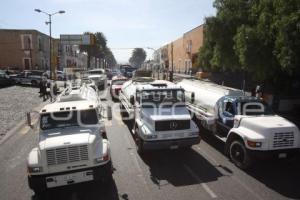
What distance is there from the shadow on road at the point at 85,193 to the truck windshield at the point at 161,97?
13.7ft

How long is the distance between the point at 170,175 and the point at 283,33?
8523 millimetres

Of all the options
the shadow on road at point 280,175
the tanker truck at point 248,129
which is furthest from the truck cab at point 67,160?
the shadow on road at point 280,175

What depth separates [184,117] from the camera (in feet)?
32.4

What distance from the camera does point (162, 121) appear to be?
9.55 metres

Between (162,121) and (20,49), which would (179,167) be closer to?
(162,121)

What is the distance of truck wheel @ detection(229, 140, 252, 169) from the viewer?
340 inches

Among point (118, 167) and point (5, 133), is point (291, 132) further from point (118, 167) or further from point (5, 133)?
point (5, 133)

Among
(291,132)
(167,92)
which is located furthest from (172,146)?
(291,132)

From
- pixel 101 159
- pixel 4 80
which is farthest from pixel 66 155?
pixel 4 80

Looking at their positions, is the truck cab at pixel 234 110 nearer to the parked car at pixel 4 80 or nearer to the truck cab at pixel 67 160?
the truck cab at pixel 67 160

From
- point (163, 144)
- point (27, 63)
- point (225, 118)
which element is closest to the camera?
point (163, 144)

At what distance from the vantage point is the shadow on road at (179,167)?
8.22m

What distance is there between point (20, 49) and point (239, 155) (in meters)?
56.0

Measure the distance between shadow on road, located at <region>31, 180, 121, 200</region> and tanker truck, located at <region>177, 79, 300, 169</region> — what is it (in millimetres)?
4423
